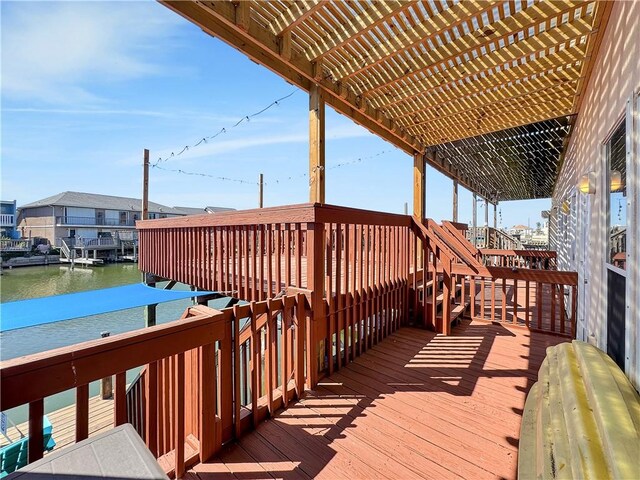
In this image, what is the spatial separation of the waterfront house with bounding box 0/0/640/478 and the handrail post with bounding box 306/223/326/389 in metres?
0.02

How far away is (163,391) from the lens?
78.5 inches

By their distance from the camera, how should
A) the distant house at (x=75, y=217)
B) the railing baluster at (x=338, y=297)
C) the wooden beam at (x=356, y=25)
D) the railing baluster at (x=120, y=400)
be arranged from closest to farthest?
the railing baluster at (x=120, y=400), the wooden beam at (x=356, y=25), the railing baluster at (x=338, y=297), the distant house at (x=75, y=217)

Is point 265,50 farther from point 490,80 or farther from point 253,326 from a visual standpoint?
point 490,80

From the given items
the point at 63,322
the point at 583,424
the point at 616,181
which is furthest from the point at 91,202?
the point at 583,424

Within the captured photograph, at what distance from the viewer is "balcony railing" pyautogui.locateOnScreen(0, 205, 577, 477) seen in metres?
1.35

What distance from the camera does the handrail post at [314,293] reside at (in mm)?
2760

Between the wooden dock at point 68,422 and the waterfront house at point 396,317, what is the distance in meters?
2.66

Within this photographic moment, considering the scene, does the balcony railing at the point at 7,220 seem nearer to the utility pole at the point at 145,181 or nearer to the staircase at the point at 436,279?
the utility pole at the point at 145,181

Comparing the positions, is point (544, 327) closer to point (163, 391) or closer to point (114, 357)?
point (163, 391)

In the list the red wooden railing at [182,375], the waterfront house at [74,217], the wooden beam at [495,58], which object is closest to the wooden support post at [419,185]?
the wooden beam at [495,58]

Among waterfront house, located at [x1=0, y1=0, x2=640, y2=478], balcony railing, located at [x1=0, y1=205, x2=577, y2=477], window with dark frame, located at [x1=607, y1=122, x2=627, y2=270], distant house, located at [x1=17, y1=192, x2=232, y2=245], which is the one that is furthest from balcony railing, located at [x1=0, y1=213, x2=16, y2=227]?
window with dark frame, located at [x1=607, y1=122, x2=627, y2=270]

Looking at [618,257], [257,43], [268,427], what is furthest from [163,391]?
[618,257]

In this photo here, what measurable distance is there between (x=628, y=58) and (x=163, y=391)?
3767mm

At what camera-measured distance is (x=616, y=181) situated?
235 centimetres
